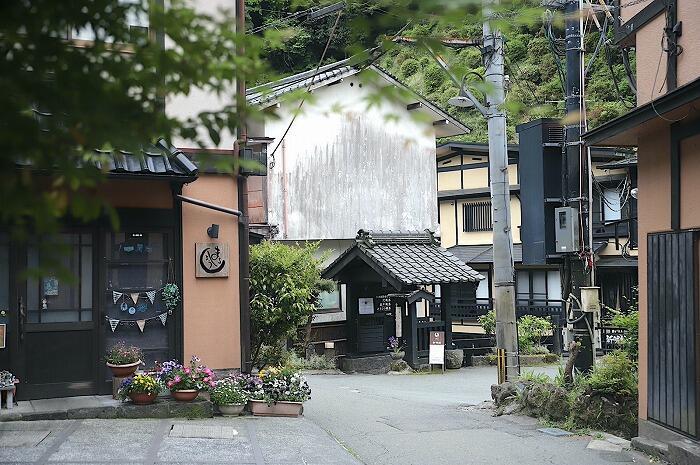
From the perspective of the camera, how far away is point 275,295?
1403cm

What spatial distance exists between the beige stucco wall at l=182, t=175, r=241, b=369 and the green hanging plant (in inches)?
7.1

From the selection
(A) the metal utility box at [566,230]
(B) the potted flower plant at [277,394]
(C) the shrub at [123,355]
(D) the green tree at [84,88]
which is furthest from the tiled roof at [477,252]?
(D) the green tree at [84,88]

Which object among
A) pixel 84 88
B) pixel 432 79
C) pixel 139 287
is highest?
pixel 432 79

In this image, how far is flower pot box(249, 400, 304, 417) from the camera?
36.6ft

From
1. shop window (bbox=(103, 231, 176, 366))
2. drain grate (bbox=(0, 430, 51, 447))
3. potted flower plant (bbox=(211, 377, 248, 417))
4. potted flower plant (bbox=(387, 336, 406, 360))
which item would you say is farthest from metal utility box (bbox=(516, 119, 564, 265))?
drain grate (bbox=(0, 430, 51, 447))

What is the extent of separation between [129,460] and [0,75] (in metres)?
6.41

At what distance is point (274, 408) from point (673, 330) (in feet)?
17.7

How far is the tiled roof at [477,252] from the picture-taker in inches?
1227

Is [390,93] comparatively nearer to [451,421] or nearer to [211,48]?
[211,48]

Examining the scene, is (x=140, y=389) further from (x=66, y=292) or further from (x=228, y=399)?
(x=66, y=292)

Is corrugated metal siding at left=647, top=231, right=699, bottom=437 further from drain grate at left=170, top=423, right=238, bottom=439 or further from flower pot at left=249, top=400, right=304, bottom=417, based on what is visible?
drain grate at left=170, top=423, right=238, bottom=439

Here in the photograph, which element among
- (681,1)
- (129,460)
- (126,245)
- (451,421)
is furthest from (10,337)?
(681,1)

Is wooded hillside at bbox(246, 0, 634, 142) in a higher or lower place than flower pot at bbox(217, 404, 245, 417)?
higher

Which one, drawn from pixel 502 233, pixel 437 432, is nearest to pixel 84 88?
pixel 437 432
